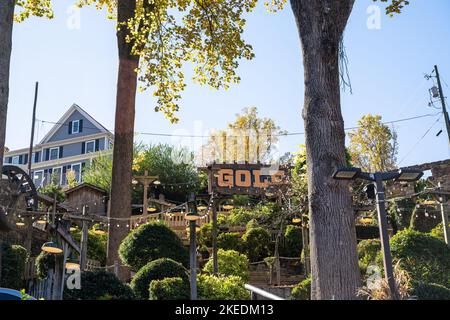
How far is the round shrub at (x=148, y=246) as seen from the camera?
1430cm

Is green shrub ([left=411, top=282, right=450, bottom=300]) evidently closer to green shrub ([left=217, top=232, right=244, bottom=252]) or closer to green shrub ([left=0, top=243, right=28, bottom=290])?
green shrub ([left=0, top=243, right=28, bottom=290])

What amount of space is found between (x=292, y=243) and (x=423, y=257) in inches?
426

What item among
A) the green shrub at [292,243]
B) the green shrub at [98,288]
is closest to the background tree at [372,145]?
the green shrub at [292,243]

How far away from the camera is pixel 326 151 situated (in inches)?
274

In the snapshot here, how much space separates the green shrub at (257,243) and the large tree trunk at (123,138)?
28.7ft

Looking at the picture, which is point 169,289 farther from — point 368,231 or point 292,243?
Answer: point 368,231

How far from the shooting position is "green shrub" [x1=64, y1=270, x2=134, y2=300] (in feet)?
34.3

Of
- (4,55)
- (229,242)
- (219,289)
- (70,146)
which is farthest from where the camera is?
(70,146)

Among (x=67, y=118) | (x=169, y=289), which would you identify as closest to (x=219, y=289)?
(x=169, y=289)

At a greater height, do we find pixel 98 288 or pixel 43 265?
pixel 43 265

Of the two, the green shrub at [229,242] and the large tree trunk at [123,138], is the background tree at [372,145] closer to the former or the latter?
the green shrub at [229,242]

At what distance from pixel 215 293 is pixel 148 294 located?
6.09 feet
